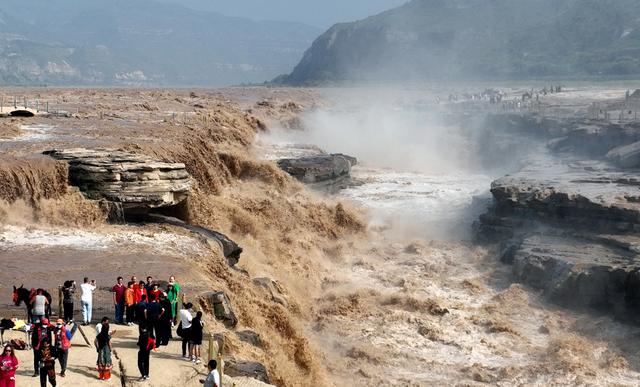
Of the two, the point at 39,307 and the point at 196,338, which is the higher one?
the point at 39,307

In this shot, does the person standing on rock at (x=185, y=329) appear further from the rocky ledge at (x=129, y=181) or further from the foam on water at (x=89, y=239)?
the rocky ledge at (x=129, y=181)

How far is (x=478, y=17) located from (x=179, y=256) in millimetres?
186186

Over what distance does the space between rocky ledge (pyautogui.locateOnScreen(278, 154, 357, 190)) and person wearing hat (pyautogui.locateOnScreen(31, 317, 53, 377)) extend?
1014 inches

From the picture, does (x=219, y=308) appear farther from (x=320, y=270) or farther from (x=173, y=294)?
(x=320, y=270)

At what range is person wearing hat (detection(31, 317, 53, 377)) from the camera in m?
12.0

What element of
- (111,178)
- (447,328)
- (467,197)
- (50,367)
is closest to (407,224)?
(467,197)

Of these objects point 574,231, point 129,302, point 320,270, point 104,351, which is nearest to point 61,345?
point 104,351

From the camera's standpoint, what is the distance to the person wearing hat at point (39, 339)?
39.5ft

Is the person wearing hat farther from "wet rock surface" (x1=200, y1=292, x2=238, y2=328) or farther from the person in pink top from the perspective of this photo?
"wet rock surface" (x1=200, y1=292, x2=238, y2=328)

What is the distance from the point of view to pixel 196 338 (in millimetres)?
13305

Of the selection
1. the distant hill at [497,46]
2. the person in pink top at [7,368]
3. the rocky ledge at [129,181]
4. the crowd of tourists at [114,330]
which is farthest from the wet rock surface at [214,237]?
the distant hill at [497,46]

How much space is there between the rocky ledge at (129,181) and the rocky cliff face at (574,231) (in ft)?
40.3

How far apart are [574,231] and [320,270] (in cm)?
927

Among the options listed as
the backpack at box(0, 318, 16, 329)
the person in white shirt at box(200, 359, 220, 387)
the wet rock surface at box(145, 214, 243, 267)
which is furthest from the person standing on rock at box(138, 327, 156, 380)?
the wet rock surface at box(145, 214, 243, 267)
